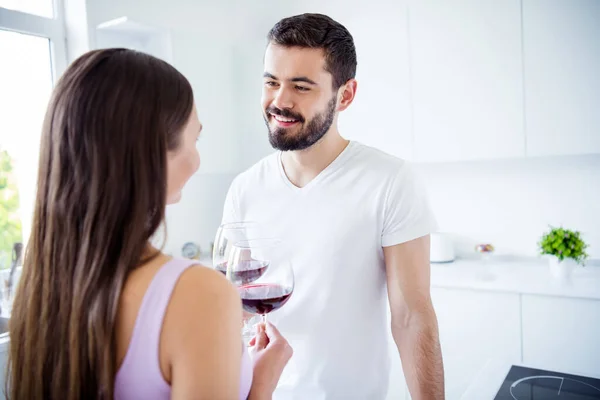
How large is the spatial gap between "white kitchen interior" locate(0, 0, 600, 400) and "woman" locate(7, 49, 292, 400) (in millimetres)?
1644

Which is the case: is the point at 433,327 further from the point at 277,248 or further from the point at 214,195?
the point at 214,195

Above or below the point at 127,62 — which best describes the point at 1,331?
below

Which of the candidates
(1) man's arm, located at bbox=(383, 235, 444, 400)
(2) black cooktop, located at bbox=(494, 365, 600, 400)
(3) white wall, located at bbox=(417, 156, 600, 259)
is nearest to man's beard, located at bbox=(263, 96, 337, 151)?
(1) man's arm, located at bbox=(383, 235, 444, 400)

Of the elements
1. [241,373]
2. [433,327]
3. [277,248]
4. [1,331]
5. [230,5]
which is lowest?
[1,331]

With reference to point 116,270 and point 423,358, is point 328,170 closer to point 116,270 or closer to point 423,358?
point 423,358

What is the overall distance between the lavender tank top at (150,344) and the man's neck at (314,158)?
30.6 inches

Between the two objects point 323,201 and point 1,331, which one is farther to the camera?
point 1,331

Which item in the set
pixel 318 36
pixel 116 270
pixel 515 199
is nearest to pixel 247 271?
pixel 116 270

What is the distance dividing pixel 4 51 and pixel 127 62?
6.60 feet

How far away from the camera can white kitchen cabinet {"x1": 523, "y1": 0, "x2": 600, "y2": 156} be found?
2301 mm

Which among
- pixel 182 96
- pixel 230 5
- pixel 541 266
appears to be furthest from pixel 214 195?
pixel 182 96

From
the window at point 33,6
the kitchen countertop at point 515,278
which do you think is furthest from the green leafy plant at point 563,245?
the window at point 33,6

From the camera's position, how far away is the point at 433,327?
122cm

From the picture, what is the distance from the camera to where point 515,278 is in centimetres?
245
